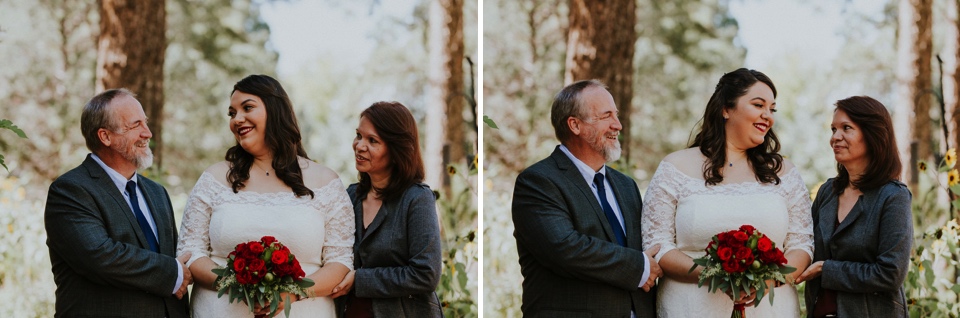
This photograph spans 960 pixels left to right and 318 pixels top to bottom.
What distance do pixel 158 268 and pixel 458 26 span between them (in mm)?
3081

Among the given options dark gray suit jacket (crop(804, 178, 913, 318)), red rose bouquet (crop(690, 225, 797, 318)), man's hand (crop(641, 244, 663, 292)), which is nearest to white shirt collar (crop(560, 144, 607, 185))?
man's hand (crop(641, 244, 663, 292))

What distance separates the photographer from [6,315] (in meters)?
5.69

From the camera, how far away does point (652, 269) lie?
396cm

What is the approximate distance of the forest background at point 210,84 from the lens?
5.99 metres

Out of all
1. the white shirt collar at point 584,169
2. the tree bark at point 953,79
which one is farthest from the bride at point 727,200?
the tree bark at point 953,79

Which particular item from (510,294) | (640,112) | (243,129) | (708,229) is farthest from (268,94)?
(640,112)

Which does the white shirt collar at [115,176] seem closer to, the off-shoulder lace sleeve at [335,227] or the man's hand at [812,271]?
the off-shoulder lace sleeve at [335,227]

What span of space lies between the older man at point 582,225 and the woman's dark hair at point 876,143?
98 cm

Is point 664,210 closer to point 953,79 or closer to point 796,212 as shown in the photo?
point 796,212

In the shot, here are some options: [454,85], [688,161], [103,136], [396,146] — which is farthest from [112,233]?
[454,85]

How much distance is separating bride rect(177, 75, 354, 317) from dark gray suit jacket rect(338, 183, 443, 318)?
10 cm

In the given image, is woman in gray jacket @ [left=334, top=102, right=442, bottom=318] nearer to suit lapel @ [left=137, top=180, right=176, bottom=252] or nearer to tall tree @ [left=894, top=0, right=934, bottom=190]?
suit lapel @ [left=137, top=180, right=176, bottom=252]

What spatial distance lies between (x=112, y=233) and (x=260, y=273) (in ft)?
2.29

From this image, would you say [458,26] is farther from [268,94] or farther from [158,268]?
[158,268]
